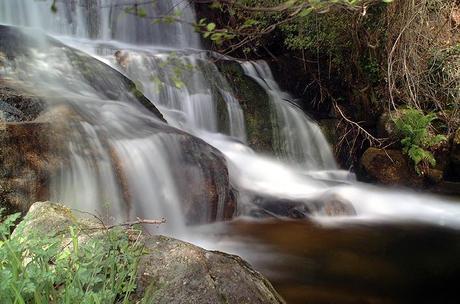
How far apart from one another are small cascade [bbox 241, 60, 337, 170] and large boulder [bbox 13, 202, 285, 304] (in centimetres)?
579

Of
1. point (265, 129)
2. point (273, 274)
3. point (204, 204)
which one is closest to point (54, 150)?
point (204, 204)

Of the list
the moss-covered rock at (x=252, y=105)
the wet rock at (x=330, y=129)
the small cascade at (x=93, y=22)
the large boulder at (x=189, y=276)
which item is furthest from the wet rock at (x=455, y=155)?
the large boulder at (x=189, y=276)

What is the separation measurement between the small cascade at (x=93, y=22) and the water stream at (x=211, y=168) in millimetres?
41

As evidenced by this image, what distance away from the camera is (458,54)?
750 cm

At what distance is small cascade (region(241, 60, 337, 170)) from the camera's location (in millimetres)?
7863

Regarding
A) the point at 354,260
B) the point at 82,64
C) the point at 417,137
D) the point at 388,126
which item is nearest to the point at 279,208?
the point at 354,260

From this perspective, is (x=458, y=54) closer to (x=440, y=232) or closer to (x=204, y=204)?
(x=440, y=232)

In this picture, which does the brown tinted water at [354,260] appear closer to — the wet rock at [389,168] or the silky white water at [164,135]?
the silky white water at [164,135]

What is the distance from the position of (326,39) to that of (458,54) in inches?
92.4

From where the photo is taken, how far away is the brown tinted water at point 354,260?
11.6ft

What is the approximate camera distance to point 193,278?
185 cm

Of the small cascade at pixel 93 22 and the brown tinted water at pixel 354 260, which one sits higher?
the small cascade at pixel 93 22

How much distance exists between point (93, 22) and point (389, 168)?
6.98 m

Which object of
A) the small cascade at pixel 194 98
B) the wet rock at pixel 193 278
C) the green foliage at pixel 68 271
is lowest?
the wet rock at pixel 193 278
